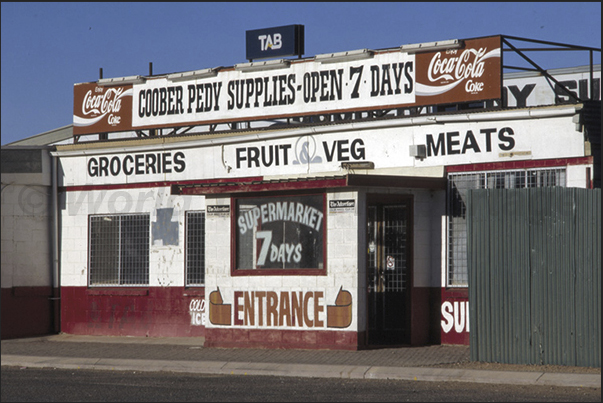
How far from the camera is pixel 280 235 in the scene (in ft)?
54.4

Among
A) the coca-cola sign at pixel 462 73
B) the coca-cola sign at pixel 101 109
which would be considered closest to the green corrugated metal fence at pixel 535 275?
the coca-cola sign at pixel 462 73

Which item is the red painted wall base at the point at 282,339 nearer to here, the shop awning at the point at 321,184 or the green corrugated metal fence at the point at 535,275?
the shop awning at the point at 321,184

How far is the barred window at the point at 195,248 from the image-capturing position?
18.8 meters

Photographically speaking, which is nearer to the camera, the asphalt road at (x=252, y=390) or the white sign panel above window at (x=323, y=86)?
the asphalt road at (x=252, y=390)

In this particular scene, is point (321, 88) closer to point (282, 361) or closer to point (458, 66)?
point (458, 66)

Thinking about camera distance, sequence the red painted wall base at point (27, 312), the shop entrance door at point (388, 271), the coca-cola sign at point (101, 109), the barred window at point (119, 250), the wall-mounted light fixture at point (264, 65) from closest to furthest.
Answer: the shop entrance door at point (388, 271), the wall-mounted light fixture at point (264, 65), the barred window at point (119, 250), the red painted wall base at point (27, 312), the coca-cola sign at point (101, 109)

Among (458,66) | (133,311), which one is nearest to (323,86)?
(458,66)

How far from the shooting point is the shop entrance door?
16.9 metres

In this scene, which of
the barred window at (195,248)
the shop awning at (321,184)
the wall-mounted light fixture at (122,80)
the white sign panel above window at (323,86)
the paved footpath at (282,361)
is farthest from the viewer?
the wall-mounted light fixture at (122,80)

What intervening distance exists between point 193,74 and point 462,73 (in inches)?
240

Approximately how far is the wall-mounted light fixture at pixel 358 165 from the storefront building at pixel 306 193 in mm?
26

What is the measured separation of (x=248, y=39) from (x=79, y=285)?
264 inches

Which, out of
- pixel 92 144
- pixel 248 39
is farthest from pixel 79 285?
pixel 248 39

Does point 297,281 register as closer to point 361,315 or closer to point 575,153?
point 361,315
